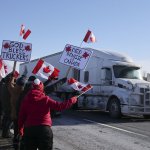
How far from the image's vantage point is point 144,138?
12.0 metres

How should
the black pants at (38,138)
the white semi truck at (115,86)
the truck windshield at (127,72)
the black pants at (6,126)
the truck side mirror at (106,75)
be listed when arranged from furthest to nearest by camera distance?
the truck side mirror at (106,75), the truck windshield at (127,72), the white semi truck at (115,86), the black pants at (6,126), the black pants at (38,138)

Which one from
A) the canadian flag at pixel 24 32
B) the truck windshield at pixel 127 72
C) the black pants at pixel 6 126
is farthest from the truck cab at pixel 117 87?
the black pants at pixel 6 126

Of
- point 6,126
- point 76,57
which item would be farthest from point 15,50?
point 6,126

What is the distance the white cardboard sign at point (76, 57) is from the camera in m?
9.72

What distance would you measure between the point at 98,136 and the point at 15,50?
354 centimetres

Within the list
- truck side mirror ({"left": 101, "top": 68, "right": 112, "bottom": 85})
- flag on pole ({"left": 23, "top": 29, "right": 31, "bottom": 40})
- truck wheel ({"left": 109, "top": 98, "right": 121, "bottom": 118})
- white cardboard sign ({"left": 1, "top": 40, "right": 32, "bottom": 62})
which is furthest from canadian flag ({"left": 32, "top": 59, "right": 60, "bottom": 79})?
truck side mirror ({"left": 101, "top": 68, "right": 112, "bottom": 85})

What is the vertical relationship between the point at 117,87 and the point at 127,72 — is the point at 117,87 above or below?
below

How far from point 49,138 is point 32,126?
0.30 metres

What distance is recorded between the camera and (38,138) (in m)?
5.84

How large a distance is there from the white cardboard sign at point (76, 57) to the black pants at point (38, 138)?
4.00 meters

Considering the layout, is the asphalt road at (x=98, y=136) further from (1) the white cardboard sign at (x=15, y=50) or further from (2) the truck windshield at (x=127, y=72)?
(2) the truck windshield at (x=127, y=72)

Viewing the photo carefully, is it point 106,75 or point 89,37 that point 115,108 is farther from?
point 89,37

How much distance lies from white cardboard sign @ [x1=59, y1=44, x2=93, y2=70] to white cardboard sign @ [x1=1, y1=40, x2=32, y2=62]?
5.62ft

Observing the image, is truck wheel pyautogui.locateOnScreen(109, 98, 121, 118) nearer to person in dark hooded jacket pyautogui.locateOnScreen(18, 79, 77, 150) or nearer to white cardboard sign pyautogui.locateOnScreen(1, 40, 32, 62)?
white cardboard sign pyautogui.locateOnScreen(1, 40, 32, 62)
